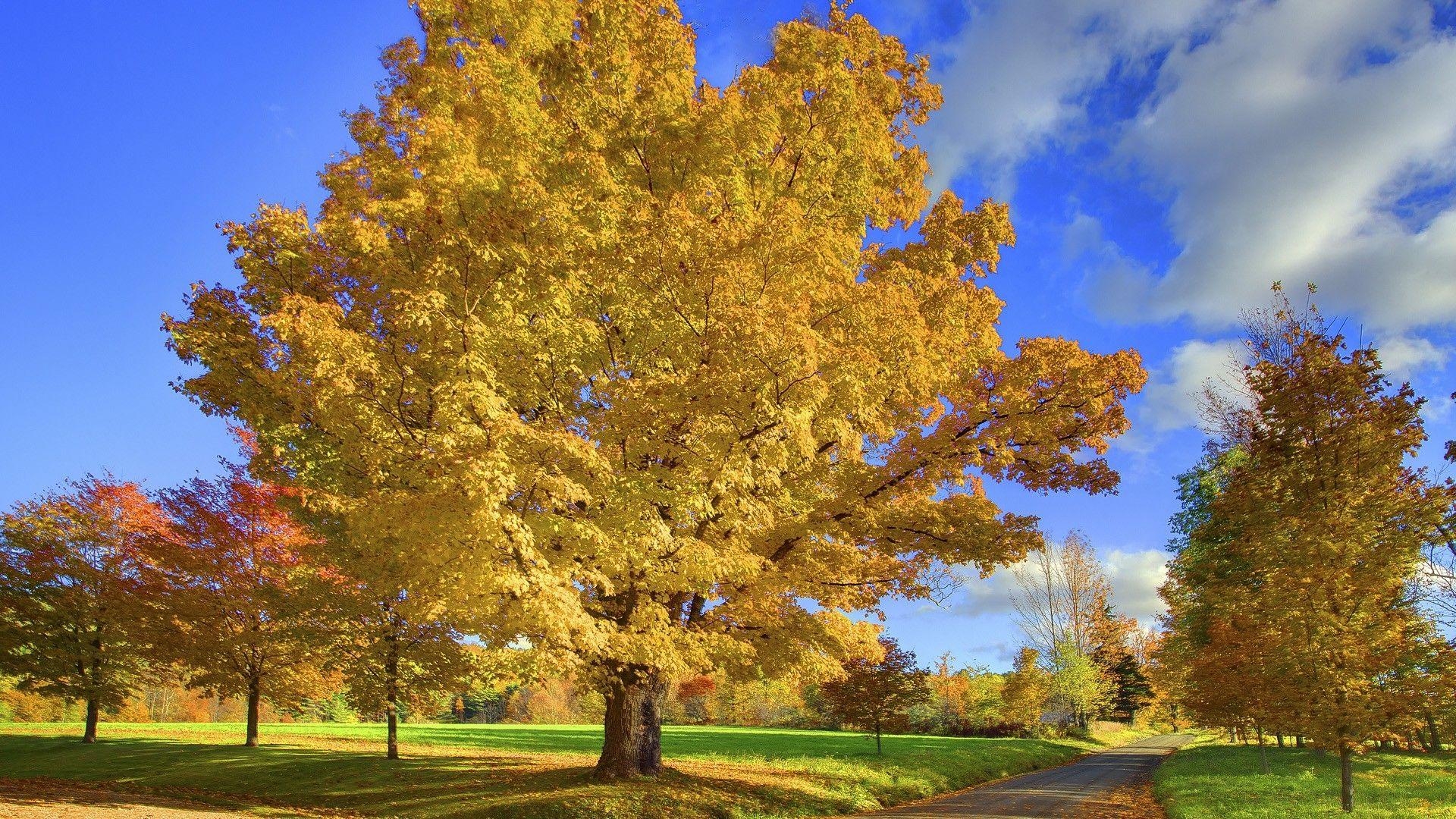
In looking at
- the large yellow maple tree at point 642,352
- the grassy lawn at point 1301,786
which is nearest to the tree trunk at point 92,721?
the large yellow maple tree at point 642,352

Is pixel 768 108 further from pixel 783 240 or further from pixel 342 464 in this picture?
pixel 342 464

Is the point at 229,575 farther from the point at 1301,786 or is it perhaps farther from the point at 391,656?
the point at 1301,786

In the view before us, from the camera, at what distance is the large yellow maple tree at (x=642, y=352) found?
8273mm

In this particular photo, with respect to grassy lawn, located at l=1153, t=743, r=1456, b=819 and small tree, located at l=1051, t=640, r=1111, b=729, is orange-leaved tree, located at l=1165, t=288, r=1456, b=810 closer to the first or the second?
grassy lawn, located at l=1153, t=743, r=1456, b=819

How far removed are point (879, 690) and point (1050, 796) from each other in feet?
50.0

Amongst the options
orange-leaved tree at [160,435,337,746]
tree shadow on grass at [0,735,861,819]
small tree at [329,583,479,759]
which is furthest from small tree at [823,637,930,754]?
orange-leaved tree at [160,435,337,746]

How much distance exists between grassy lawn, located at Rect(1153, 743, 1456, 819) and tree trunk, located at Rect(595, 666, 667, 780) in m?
10.3

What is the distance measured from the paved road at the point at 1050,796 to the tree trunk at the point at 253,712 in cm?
1893

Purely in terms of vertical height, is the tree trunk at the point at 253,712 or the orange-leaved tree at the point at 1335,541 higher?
the orange-leaved tree at the point at 1335,541

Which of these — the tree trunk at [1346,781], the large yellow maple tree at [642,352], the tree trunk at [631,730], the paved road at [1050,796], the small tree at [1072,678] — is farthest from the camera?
the small tree at [1072,678]

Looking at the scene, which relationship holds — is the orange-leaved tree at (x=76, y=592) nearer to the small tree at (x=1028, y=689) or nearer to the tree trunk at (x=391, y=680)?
the tree trunk at (x=391, y=680)

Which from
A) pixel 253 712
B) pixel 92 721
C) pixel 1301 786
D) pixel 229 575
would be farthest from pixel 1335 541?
pixel 92 721

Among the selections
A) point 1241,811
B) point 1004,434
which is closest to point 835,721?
point 1241,811

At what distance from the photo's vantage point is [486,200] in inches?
378
